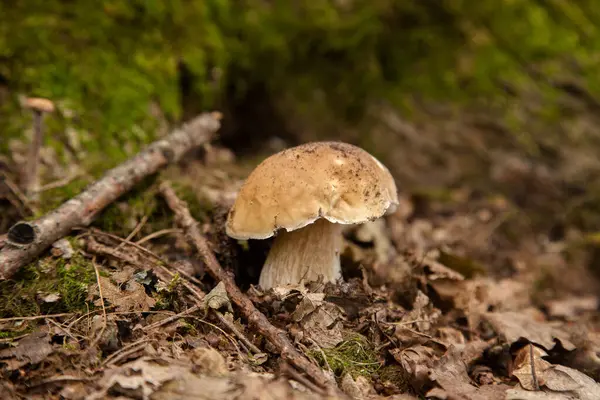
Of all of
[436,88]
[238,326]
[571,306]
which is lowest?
[571,306]

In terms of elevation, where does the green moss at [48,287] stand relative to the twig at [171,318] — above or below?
below

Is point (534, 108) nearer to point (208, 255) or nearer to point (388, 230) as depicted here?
point (388, 230)

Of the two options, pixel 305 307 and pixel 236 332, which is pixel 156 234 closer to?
pixel 236 332

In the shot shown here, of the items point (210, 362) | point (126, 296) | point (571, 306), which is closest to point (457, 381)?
point (210, 362)

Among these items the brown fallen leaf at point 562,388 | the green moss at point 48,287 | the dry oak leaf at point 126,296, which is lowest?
the brown fallen leaf at point 562,388

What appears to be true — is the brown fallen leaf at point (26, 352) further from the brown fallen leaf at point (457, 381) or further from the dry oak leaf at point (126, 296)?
the brown fallen leaf at point (457, 381)

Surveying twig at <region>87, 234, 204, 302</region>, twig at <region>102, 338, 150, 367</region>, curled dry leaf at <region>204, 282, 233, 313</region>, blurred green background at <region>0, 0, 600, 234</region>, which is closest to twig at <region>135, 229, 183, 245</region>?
twig at <region>87, 234, 204, 302</region>

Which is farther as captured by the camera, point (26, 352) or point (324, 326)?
point (324, 326)

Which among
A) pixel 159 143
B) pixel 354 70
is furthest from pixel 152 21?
pixel 354 70

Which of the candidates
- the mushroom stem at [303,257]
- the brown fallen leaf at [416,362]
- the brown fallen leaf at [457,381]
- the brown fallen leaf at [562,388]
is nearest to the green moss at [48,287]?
the mushroom stem at [303,257]
